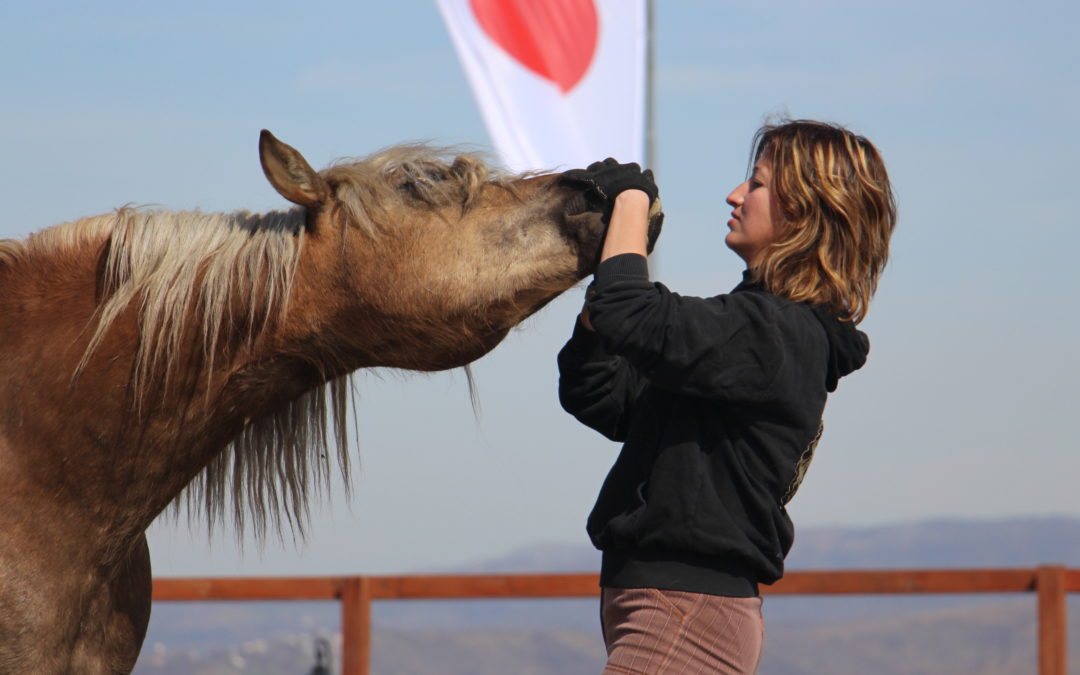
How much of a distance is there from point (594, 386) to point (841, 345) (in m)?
0.52

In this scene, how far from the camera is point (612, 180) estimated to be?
226cm

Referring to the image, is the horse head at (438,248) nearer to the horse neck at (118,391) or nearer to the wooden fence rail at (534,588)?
the horse neck at (118,391)

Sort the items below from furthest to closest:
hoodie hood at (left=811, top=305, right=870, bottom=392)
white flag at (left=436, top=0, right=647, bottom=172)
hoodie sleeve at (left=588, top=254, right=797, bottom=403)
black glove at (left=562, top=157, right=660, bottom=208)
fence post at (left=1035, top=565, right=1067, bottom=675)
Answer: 1. white flag at (left=436, top=0, right=647, bottom=172)
2. fence post at (left=1035, top=565, right=1067, bottom=675)
3. black glove at (left=562, top=157, right=660, bottom=208)
4. hoodie hood at (left=811, top=305, right=870, bottom=392)
5. hoodie sleeve at (left=588, top=254, right=797, bottom=403)

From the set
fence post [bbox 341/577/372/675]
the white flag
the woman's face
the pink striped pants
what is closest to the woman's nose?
the woman's face

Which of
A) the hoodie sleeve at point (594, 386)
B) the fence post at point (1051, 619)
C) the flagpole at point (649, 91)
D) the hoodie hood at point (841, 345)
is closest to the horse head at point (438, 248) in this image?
the hoodie sleeve at point (594, 386)

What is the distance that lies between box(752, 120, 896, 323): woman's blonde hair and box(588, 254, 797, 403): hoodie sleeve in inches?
5.6

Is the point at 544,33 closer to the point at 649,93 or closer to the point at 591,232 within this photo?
the point at 649,93

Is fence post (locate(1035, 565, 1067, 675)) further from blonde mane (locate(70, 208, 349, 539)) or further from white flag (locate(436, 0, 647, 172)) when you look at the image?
blonde mane (locate(70, 208, 349, 539))

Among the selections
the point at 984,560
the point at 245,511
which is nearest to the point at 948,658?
the point at 984,560

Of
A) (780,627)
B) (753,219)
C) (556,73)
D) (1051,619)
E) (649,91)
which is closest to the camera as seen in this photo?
(753,219)

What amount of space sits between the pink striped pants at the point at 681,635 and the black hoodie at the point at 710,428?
1.0 inches

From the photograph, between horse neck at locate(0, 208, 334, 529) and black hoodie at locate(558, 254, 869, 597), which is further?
horse neck at locate(0, 208, 334, 529)

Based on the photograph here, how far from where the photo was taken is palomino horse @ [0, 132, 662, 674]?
2322 mm

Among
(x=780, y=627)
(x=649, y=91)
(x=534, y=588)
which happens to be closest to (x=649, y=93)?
(x=649, y=91)
